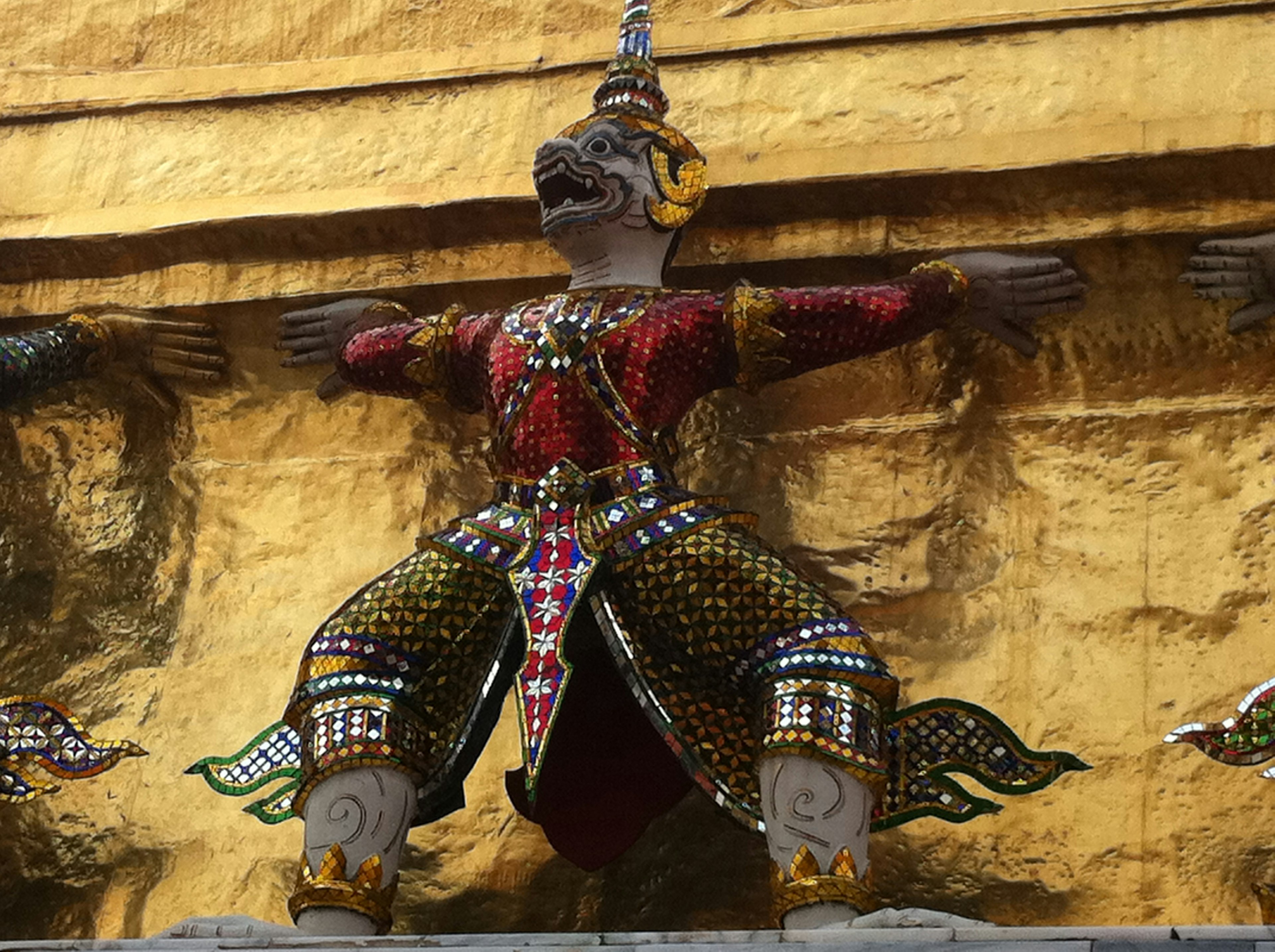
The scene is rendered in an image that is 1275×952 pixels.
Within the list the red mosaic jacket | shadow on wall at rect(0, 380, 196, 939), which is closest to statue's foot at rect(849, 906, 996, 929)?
the red mosaic jacket

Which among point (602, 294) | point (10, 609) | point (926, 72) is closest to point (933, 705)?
point (602, 294)

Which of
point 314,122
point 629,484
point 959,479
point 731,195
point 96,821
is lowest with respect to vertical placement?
point 96,821

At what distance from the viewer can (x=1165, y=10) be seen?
214 inches

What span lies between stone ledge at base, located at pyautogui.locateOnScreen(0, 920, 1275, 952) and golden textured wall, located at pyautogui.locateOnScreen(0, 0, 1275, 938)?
99 centimetres

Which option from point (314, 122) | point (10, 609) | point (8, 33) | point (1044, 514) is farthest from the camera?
point (8, 33)

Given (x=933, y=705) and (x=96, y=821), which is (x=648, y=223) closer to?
(x=933, y=705)

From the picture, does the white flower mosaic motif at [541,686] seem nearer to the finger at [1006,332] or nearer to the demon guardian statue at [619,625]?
the demon guardian statue at [619,625]

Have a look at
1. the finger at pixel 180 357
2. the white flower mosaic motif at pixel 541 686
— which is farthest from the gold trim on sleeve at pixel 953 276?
the finger at pixel 180 357

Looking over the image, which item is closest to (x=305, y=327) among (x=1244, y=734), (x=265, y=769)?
(x=265, y=769)

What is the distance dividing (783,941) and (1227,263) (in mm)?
1976

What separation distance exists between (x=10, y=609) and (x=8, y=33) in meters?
1.61

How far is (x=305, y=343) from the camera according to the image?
17.0 ft

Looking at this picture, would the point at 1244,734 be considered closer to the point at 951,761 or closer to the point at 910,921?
the point at 951,761

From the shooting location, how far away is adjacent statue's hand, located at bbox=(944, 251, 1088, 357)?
483 centimetres
